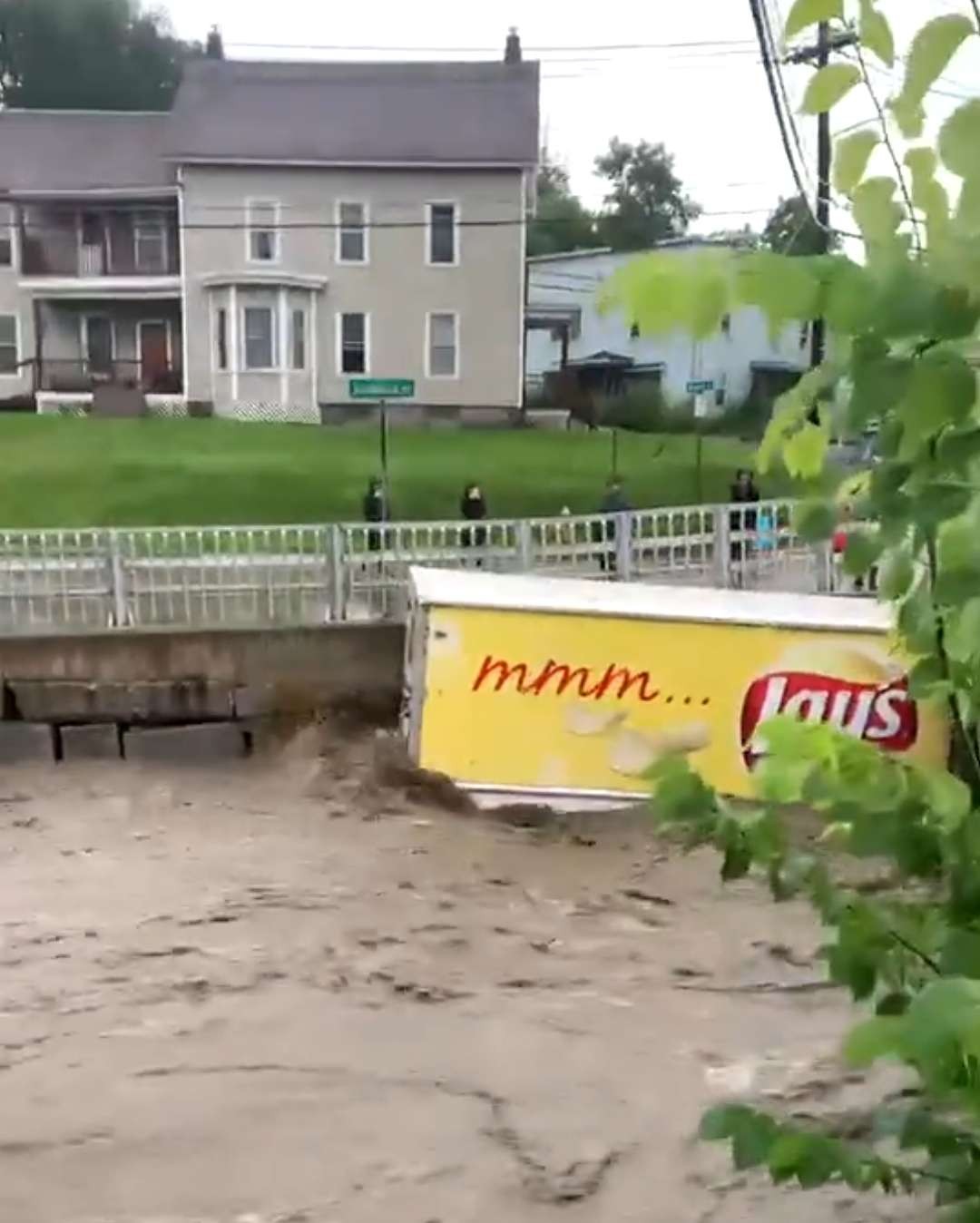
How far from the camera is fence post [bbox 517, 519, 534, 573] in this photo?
39.7ft

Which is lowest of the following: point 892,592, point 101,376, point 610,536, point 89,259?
point 610,536

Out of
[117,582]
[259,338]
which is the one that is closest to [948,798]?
[117,582]

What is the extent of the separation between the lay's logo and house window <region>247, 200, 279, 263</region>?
17.3 m

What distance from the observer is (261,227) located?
24109 mm

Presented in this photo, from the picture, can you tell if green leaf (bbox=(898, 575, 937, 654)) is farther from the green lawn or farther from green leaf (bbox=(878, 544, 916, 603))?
the green lawn

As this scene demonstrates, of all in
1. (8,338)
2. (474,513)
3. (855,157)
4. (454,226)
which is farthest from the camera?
(8,338)

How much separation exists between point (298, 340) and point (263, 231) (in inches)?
78.6

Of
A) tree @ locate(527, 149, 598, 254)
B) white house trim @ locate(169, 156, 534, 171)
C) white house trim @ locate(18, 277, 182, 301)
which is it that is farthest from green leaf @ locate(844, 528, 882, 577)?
white house trim @ locate(18, 277, 182, 301)

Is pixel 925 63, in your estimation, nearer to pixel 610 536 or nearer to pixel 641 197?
pixel 610 536

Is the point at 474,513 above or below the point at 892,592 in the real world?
below

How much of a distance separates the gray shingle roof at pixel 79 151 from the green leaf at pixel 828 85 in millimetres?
26432

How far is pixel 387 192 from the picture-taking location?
23.5 metres

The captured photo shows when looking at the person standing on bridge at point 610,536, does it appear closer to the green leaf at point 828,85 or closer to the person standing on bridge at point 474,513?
the person standing on bridge at point 474,513

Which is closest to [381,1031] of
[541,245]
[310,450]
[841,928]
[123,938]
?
[123,938]
